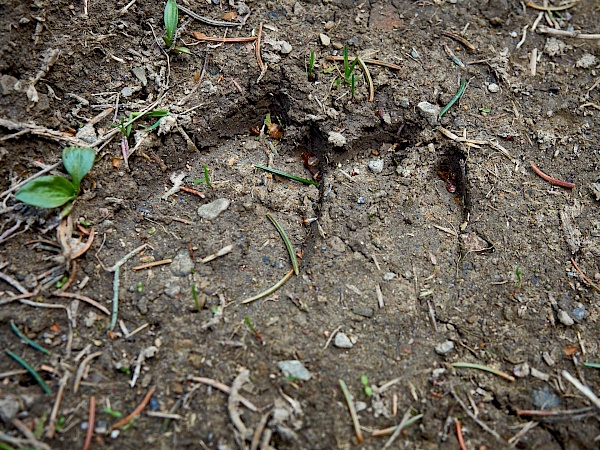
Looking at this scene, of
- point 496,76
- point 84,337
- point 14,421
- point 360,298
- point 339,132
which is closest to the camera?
point 14,421

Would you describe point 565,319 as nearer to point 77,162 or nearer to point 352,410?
point 352,410

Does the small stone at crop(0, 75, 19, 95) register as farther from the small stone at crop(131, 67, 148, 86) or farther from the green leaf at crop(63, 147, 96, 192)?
the small stone at crop(131, 67, 148, 86)

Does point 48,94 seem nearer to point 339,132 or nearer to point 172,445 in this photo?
point 339,132

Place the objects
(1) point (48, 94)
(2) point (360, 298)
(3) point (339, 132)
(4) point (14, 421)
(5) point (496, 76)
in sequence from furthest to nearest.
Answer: (5) point (496, 76)
(3) point (339, 132)
(1) point (48, 94)
(2) point (360, 298)
(4) point (14, 421)

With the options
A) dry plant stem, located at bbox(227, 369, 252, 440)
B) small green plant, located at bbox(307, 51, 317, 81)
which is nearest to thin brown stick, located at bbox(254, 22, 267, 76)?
small green plant, located at bbox(307, 51, 317, 81)

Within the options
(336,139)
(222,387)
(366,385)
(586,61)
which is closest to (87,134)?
(336,139)

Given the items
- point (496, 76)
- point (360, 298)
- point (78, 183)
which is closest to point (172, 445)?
point (360, 298)

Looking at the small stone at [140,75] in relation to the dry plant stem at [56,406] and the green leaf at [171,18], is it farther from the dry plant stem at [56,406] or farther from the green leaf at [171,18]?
the dry plant stem at [56,406]
